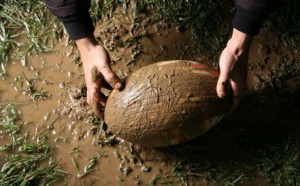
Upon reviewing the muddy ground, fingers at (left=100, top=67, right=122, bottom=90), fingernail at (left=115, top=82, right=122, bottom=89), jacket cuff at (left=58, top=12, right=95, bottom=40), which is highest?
jacket cuff at (left=58, top=12, right=95, bottom=40)

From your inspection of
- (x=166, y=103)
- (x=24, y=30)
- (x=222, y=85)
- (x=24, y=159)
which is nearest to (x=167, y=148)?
(x=166, y=103)

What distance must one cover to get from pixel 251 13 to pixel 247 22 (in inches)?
2.1

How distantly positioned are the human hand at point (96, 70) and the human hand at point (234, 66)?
0.52 m

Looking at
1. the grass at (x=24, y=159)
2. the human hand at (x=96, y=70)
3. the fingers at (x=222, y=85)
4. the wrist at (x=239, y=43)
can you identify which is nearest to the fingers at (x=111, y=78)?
the human hand at (x=96, y=70)

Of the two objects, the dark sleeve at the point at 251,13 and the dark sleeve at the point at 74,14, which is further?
the dark sleeve at the point at 74,14

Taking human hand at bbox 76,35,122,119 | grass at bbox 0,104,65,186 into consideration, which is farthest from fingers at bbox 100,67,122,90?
grass at bbox 0,104,65,186

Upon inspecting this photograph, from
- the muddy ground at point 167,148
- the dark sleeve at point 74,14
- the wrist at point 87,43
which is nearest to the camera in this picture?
the dark sleeve at point 74,14

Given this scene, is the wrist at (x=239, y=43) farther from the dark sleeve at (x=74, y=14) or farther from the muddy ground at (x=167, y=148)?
the dark sleeve at (x=74, y=14)

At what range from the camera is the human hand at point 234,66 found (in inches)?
70.0

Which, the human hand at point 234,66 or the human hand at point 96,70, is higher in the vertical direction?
the human hand at point 96,70

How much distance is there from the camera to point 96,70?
6.15 feet

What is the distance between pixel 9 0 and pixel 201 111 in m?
1.72

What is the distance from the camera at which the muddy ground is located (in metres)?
2.17

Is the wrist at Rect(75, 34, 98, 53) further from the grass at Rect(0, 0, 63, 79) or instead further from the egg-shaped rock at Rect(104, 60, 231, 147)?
the grass at Rect(0, 0, 63, 79)
